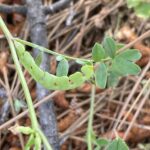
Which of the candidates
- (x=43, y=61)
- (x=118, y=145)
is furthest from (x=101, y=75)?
(x=43, y=61)

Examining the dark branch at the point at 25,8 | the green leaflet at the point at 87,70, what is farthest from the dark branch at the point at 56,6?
the green leaflet at the point at 87,70

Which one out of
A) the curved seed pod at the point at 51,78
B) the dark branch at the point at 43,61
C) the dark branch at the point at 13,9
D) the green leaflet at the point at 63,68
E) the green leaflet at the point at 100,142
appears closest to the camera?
the curved seed pod at the point at 51,78

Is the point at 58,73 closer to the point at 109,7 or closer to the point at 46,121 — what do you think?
the point at 46,121

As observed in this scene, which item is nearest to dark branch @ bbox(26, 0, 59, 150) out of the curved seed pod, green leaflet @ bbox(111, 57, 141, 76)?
green leaflet @ bbox(111, 57, 141, 76)

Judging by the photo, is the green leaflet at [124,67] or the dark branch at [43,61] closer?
the green leaflet at [124,67]

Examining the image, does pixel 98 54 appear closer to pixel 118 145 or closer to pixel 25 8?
pixel 118 145

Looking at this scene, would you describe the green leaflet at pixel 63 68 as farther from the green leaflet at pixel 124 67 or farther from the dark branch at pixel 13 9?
the dark branch at pixel 13 9

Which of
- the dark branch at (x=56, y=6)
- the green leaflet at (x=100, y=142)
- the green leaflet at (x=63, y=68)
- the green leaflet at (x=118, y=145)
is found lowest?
the green leaflet at (x=100, y=142)

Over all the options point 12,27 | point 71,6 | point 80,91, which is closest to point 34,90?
point 80,91

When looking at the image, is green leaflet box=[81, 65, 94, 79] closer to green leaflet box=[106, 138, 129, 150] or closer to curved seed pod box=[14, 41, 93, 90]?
curved seed pod box=[14, 41, 93, 90]

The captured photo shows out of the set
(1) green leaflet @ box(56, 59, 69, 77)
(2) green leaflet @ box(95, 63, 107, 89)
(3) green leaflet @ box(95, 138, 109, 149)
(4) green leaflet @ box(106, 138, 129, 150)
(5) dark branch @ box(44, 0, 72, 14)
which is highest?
(5) dark branch @ box(44, 0, 72, 14)

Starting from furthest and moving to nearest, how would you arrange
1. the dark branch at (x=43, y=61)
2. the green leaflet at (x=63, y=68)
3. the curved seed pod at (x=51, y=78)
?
the dark branch at (x=43, y=61)
the green leaflet at (x=63, y=68)
the curved seed pod at (x=51, y=78)
